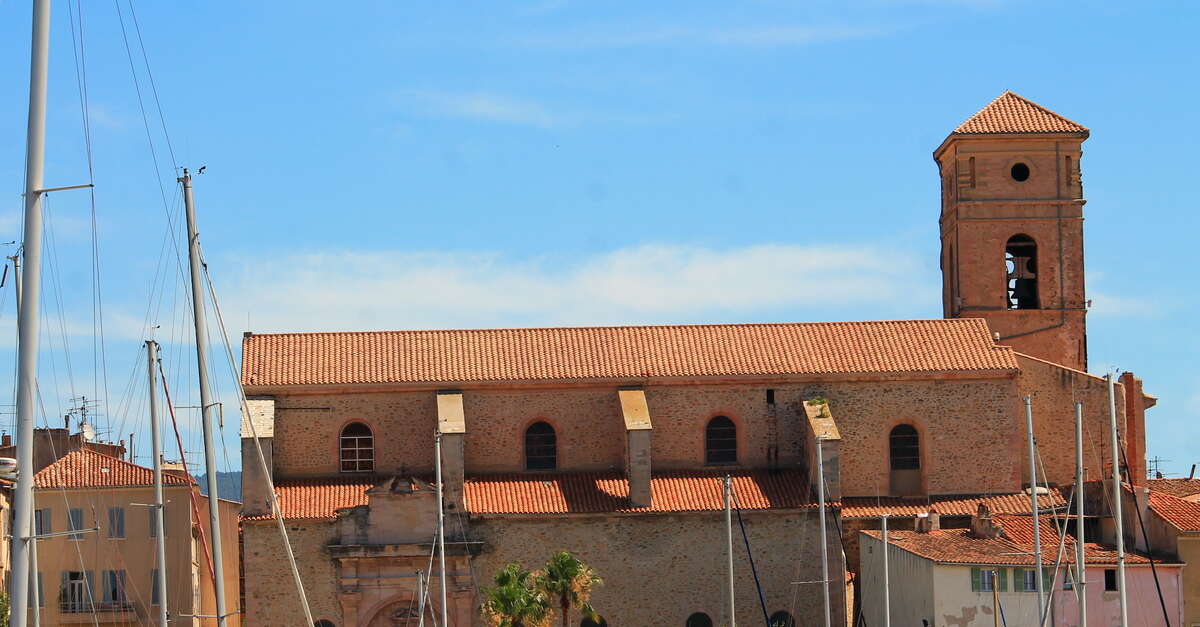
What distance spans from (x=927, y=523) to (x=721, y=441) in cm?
524

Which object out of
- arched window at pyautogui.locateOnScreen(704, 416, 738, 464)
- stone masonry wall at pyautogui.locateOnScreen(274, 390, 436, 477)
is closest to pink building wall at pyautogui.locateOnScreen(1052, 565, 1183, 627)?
arched window at pyautogui.locateOnScreen(704, 416, 738, 464)

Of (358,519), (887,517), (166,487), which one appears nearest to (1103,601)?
(887,517)

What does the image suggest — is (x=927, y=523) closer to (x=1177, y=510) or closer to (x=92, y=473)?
(x=1177, y=510)

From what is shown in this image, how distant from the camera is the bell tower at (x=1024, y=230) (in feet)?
147

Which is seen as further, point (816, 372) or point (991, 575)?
point (816, 372)

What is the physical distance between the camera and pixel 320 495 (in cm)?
3966

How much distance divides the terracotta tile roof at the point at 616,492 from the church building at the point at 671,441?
0.07 metres

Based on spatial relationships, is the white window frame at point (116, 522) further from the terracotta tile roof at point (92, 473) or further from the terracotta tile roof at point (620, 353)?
the terracotta tile roof at point (620, 353)

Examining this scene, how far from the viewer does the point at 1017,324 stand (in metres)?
44.9

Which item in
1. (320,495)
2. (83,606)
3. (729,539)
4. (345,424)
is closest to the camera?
(729,539)

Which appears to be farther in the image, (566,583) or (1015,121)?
(1015,121)

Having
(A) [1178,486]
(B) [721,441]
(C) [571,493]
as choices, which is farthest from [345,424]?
(A) [1178,486]

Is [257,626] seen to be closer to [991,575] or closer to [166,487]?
[166,487]

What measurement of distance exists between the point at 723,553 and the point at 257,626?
10.3 meters
